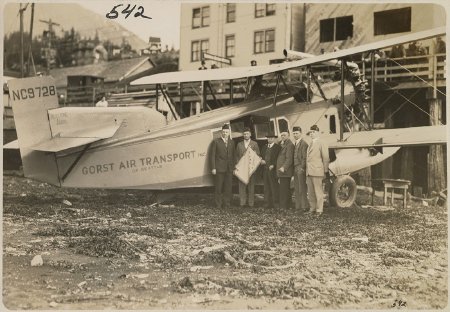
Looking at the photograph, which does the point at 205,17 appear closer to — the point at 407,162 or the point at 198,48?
the point at 198,48

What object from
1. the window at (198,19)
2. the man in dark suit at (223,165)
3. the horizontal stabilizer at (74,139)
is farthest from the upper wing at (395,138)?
the window at (198,19)

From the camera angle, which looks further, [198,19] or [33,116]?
[198,19]

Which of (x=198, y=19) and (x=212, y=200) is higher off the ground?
(x=198, y=19)

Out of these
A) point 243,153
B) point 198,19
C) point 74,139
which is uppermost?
point 198,19

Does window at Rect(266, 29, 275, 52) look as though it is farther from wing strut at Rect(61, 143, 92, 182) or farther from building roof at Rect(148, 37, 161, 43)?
wing strut at Rect(61, 143, 92, 182)

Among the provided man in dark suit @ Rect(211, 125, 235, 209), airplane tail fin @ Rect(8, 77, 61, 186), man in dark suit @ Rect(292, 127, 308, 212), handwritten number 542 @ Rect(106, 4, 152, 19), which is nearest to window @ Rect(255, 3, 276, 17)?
man in dark suit @ Rect(211, 125, 235, 209)

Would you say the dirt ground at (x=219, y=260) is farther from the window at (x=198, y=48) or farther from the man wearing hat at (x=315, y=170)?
the window at (x=198, y=48)

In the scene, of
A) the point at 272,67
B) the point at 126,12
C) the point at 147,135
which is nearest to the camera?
the point at 126,12

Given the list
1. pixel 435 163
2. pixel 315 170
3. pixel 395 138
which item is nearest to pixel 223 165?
pixel 315 170
